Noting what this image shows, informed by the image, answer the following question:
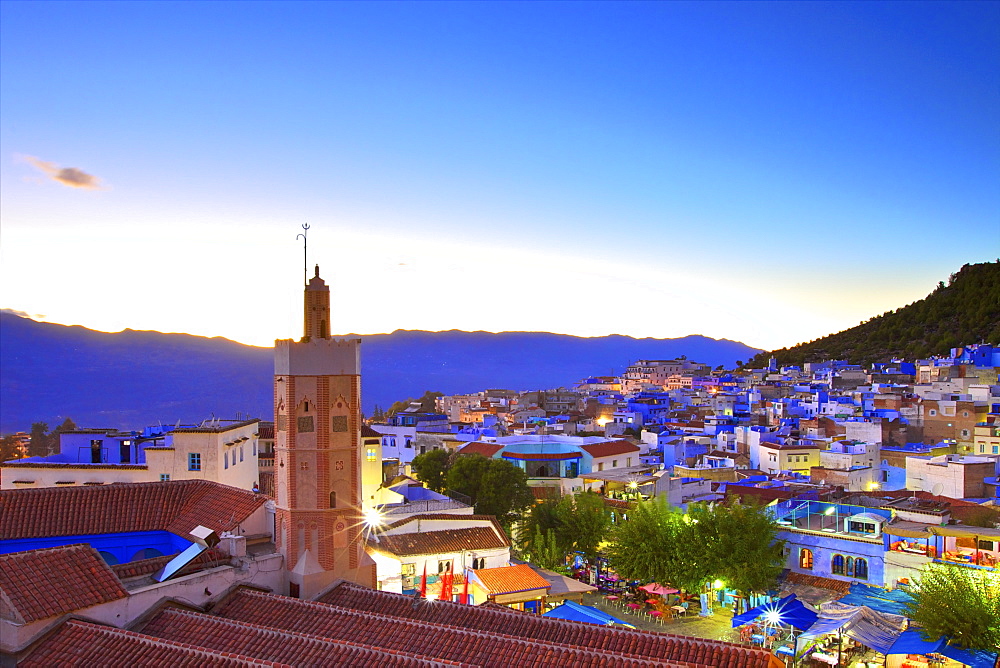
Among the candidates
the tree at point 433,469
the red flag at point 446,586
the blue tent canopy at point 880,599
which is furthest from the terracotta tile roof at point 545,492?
the blue tent canopy at point 880,599

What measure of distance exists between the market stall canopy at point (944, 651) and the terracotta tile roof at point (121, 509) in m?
12.3

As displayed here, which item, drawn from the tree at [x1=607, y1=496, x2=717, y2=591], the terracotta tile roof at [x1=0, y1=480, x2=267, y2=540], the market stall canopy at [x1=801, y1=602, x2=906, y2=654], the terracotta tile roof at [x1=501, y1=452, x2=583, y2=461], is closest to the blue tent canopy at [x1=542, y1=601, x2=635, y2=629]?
the market stall canopy at [x1=801, y1=602, x2=906, y2=654]

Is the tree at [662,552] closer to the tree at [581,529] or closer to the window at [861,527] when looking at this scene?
the tree at [581,529]

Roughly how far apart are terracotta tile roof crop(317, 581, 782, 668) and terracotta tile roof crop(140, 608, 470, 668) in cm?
178

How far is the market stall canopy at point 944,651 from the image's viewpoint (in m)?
14.2

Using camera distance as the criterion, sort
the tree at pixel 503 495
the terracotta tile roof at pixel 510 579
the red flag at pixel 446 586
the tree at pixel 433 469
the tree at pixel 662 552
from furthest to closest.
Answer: the tree at pixel 433 469, the tree at pixel 503 495, the tree at pixel 662 552, the red flag at pixel 446 586, the terracotta tile roof at pixel 510 579

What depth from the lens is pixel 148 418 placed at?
331ft

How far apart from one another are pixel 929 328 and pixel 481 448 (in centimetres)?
6739

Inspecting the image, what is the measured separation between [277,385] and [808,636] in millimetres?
Result: 11629

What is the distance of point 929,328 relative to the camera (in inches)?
3430

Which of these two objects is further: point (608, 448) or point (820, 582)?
point (608, 448)

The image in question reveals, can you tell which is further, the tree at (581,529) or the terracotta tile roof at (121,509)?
the tree at (581,529)

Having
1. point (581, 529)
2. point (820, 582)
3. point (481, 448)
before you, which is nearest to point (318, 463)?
point (581, 529)

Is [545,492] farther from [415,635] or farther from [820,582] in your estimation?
[415,635]
